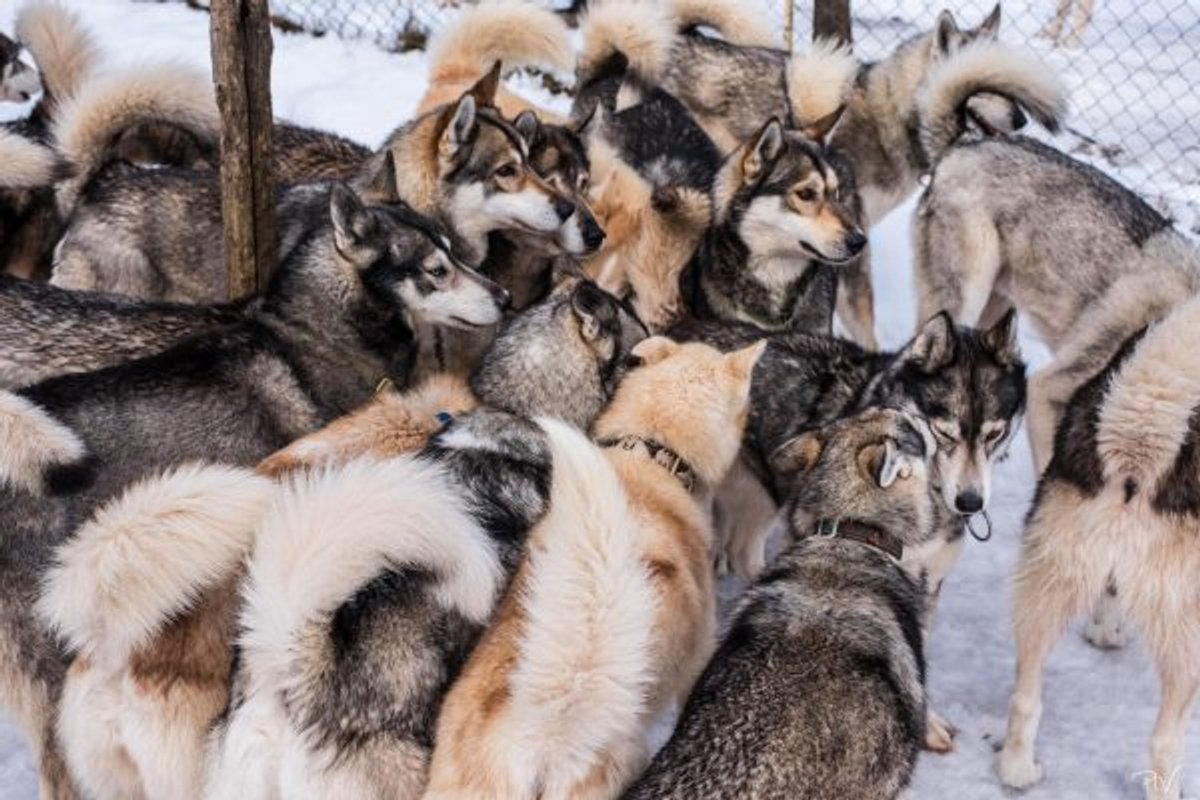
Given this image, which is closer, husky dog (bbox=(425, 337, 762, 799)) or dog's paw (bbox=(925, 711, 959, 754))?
husky dog (bbox=(425, 337, 762, 799))

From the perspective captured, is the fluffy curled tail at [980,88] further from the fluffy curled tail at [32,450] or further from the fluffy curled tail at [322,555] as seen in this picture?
the fluffy curled tail at [32,450]

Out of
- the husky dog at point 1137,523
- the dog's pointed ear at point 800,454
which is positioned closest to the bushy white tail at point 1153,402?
the husky dog at point 1137,523

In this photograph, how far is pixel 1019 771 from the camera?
149 inches

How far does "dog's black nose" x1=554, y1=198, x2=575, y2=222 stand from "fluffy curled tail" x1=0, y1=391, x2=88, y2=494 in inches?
93.8

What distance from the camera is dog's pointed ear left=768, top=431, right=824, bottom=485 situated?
3865 millimetres

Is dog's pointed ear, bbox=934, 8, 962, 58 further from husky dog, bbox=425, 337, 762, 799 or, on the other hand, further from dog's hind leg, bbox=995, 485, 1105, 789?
husky dog, bbox=425, 337, 762, 799

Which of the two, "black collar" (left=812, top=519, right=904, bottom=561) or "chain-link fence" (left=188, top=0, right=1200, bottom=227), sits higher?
"black collar" (left=812, top=519, right=904, bottom=561)

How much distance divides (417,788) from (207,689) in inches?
22.1

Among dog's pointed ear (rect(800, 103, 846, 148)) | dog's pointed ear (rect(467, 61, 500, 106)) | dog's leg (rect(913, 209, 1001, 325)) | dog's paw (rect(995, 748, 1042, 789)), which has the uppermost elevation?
dog's pointed ear (rect(467, 61, 500, 106))

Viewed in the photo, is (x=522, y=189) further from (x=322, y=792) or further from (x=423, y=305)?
(x=322, y=792)

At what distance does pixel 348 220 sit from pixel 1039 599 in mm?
2492

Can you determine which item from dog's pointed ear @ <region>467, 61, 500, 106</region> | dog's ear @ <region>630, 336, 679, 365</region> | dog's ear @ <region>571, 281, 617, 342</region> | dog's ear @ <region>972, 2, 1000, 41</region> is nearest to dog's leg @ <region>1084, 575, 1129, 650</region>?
dog's ear @ <region>630, 336, 679, 365</region>

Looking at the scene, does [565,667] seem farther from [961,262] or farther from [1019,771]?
[961,262]

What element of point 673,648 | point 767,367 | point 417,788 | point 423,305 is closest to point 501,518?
point 673,648
